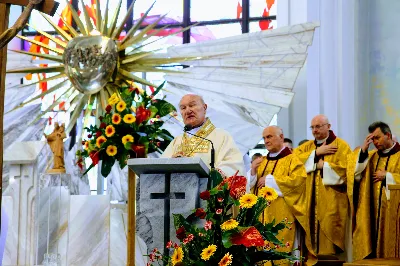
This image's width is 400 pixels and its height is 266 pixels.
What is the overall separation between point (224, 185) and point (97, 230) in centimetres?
353

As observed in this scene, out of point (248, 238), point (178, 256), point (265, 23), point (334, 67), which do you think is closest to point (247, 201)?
point (248, 238)

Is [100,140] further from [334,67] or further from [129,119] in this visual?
[334,67]

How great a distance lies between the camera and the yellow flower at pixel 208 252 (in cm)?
448

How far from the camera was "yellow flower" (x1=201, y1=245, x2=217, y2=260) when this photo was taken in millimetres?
4477

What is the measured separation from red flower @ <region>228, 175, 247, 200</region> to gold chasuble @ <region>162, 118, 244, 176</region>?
114 cm

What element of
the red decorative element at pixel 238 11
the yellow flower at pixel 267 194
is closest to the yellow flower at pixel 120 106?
the yellow flower at pixel 267 194

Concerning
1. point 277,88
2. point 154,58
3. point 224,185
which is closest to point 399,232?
point 224,185

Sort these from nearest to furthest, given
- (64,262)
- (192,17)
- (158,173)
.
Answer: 1. (158,173)
2. (64,262)
3. (192,17)

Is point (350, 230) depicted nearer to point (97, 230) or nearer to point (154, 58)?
point (97, 230)

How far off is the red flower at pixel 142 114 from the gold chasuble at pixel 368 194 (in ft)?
7.18

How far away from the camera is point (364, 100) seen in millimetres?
10695

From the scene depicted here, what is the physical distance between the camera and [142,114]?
7051 mm

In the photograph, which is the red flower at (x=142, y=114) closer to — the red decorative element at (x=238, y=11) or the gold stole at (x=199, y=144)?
the gold stole at (x=199, y=144)

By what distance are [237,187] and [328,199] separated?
12.2 ft
